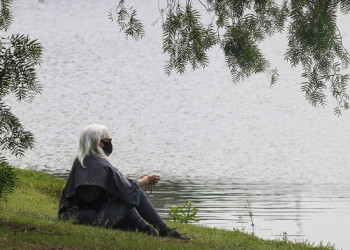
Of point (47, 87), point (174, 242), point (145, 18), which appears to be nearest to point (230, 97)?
point (47, 87)

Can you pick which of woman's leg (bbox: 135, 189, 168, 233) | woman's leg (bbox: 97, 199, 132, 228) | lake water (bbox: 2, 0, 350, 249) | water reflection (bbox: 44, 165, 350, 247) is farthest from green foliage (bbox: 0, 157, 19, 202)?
water reflection (bbox: 44, 165, 350, 247)

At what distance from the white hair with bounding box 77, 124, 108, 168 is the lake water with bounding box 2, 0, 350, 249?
12.7 ft

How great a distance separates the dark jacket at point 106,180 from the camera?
9.39 metres

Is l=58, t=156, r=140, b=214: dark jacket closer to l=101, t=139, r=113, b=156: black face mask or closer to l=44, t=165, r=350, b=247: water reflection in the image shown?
l=101, t=139, r=113, b=156: black face mask

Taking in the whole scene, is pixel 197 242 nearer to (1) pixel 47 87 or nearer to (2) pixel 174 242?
(2) pixel 174 242

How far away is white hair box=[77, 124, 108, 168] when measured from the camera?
946cm

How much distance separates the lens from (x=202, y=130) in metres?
44.3

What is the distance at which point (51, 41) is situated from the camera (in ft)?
258

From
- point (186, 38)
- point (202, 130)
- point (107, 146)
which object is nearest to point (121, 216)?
point (107, 146)

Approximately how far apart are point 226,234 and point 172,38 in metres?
3.63

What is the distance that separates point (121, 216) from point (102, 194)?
Result: 0.34 meters

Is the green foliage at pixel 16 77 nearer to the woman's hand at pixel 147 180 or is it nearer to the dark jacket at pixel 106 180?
the dark jacket at pixel 106 180

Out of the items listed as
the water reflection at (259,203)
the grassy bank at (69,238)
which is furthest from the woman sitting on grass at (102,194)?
the water reflection at (259,203)

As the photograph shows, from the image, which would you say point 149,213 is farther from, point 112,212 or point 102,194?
point 102,194
